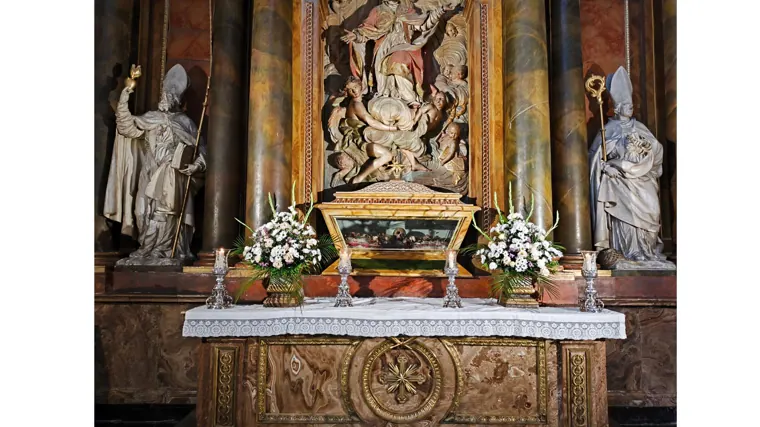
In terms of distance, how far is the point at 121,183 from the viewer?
6531 millimetres

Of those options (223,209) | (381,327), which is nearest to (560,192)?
(381,327)

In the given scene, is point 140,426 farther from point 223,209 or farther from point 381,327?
point 381,327

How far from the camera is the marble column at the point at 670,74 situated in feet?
22.9

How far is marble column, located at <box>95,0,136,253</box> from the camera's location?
255 inches

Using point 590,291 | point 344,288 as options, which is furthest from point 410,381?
point 590,291

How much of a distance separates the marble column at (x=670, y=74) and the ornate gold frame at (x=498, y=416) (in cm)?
334

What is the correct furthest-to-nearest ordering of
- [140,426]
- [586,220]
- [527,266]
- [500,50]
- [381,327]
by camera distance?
[500,50], [586,220], [140,426], [527,266], [381,327]

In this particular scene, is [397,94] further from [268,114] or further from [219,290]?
[219,290]

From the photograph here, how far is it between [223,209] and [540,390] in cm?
398

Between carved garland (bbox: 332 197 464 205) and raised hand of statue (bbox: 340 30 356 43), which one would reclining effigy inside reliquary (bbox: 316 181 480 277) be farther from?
raised hand of statue (bbox: 340 30 356 43)

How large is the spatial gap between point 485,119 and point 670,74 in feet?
7.99

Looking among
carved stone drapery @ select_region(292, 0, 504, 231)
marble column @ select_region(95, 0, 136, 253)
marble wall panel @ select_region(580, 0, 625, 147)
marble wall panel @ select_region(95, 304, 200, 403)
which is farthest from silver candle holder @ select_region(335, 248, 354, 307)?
marble wall panel @ select_region(580, 0, 625, 147)

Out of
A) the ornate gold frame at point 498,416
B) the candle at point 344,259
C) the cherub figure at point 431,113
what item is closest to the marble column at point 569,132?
the cherub figure at point 431,113

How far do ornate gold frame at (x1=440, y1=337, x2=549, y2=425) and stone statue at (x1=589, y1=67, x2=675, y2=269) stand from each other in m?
2.23
